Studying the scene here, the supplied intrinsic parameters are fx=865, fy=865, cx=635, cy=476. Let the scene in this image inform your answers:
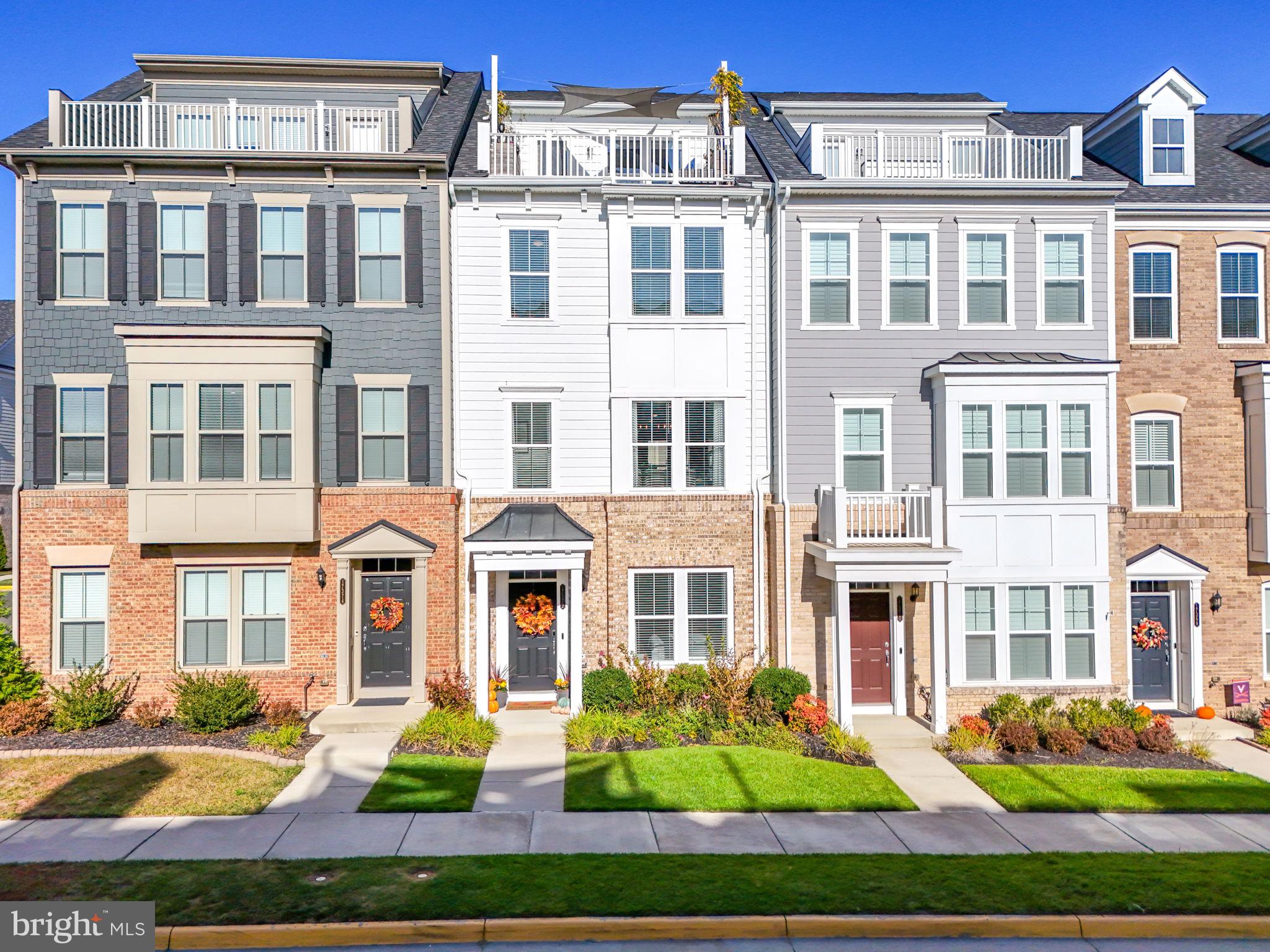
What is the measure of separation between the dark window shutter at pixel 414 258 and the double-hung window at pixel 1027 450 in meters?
10.6

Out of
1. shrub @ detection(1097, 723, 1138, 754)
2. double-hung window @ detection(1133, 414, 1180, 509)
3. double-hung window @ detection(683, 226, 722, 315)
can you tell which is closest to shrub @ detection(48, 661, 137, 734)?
double-hung window @ detection(683, 226, 722, 315)

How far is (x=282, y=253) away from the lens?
15.5 m

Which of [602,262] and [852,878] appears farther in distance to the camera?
[602,262]

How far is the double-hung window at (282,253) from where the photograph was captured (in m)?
15.5

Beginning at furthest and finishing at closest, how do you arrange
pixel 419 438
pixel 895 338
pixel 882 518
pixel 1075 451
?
pixel 895 338
pixel 419 438
pixel 1075 451
pixel 882 518

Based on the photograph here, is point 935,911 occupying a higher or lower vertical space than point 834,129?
lower

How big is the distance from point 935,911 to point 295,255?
1410 cm

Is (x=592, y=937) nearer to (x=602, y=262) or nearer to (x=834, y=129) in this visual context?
(x=602, y=262)

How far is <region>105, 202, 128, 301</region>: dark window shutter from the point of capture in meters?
15.2

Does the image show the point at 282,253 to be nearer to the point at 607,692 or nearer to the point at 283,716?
the point at 283,716

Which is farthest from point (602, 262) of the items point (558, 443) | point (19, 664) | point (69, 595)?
point (19, 664)

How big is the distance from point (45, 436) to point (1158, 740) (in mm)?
19256

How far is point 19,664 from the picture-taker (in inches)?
571

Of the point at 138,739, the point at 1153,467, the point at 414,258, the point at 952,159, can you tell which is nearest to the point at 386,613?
the point at 138,739
